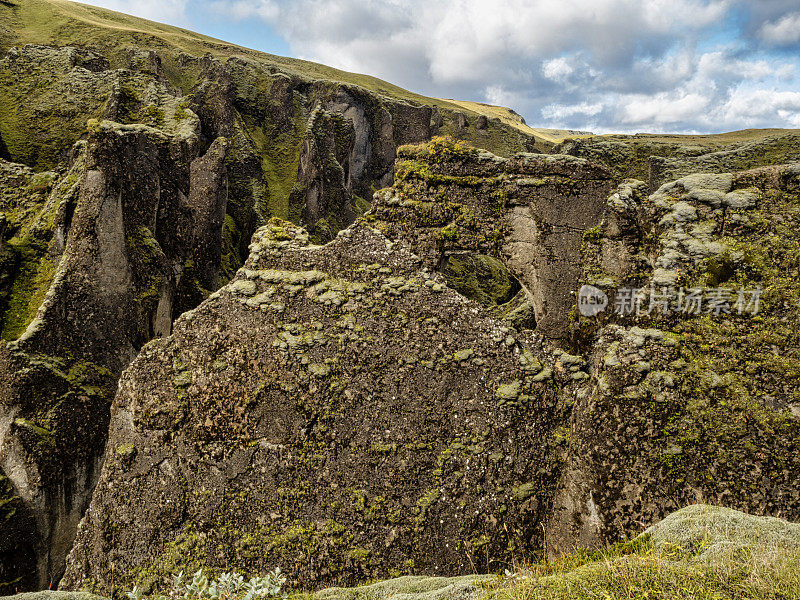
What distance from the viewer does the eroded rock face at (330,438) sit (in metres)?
7.68

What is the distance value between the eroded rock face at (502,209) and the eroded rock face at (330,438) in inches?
43.1

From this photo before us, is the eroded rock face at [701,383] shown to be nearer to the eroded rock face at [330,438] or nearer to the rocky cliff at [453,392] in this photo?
the rocky cliff at [453,392]

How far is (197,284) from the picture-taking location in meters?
20.4

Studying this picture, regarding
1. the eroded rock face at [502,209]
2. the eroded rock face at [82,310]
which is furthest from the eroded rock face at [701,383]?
the eroded rock face at [82,310]

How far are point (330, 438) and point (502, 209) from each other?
20.6 ft

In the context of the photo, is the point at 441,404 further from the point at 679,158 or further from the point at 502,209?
the point at 679,158

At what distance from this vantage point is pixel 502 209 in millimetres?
9961

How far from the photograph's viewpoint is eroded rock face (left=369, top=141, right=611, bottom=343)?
31.6ft

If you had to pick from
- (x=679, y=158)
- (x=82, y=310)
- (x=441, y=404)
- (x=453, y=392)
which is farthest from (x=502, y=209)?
(x=679, y=158)

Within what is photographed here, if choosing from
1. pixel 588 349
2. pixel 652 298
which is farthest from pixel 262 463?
pixel 652 298

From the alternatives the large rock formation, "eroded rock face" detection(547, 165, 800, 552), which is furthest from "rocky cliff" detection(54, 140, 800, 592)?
the large rock formation

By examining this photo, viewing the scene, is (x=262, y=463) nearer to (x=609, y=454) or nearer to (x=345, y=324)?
(x=345, y=324)

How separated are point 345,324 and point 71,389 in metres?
11.3

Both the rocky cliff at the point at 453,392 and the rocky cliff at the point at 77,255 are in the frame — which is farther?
the rocky cliff at the point at 77,255
